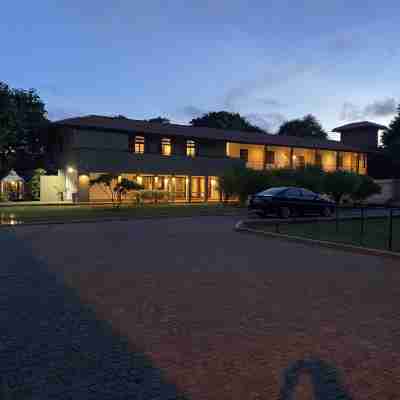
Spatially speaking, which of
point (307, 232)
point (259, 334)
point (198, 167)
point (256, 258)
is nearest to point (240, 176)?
point (198, 167)

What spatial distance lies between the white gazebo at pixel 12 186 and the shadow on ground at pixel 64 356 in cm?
3144

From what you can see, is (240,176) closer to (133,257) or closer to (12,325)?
(133,257)

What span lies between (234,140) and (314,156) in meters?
11.6

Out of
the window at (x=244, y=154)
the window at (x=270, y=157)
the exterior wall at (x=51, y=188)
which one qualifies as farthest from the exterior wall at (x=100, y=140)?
the window at (x=270, y=157)

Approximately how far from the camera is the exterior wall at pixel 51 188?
3366 centimetres

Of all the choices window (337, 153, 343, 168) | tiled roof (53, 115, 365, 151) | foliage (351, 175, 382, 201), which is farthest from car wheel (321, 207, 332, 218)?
window (337, 153, 343, 168)

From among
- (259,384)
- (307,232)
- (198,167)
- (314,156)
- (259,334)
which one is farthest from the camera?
(314,156)

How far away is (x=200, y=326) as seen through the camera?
4.82 m

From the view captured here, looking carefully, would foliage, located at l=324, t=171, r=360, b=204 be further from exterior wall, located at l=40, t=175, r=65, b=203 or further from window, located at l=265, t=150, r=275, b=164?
exterior wall, located at l=40, t=175, r=65, b=203

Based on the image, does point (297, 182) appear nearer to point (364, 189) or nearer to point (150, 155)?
point (364, 189)

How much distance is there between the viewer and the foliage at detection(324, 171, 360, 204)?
30.6m

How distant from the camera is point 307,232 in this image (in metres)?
14.3

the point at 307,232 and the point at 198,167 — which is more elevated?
the point at 198,167

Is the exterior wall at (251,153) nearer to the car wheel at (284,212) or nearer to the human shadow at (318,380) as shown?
the car wheel at (284,212)
